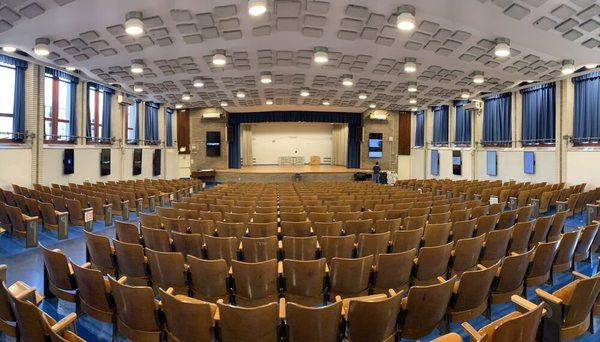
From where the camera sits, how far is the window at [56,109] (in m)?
11.2

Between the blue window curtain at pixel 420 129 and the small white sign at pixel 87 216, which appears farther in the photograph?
the blue window curtain at pixel 420 129

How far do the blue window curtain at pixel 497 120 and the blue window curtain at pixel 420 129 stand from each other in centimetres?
510

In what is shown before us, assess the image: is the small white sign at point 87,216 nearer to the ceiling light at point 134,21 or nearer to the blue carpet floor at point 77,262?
the blue carpet floor at point 77,262

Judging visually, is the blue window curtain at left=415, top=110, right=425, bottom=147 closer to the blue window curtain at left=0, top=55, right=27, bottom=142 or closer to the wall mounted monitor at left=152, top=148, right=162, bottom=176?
the wall mounted monitor at left=152, top=148, right=162, bottom=176

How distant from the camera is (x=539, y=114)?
41.5 ft

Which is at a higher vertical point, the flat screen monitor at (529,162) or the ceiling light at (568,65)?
the ceiling light at (568,65)

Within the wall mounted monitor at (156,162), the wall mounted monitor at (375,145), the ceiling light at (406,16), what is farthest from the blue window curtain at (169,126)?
the ceiling light at (406,16)

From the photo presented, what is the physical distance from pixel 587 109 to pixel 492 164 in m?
4.30

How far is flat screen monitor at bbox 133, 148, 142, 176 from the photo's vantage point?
1596 centimetres

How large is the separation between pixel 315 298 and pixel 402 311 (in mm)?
961

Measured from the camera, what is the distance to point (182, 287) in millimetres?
3365

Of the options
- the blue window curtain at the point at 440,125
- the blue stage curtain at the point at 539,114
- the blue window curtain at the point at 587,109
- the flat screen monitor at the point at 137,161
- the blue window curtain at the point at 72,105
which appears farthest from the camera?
the blue window curtain at the point at 440,125

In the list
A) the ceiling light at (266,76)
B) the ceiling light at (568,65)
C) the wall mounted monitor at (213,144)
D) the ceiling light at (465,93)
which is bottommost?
the wall mounted monitor at (213,144)

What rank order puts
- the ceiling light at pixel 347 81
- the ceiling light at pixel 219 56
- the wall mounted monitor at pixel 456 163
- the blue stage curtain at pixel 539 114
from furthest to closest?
the wall mounted monitor at pixel 456 163 < the blue stage curtain at pixel 539 114 < the ceiling light at pixel 347 81 < the ceiling light at pixel 219 56
